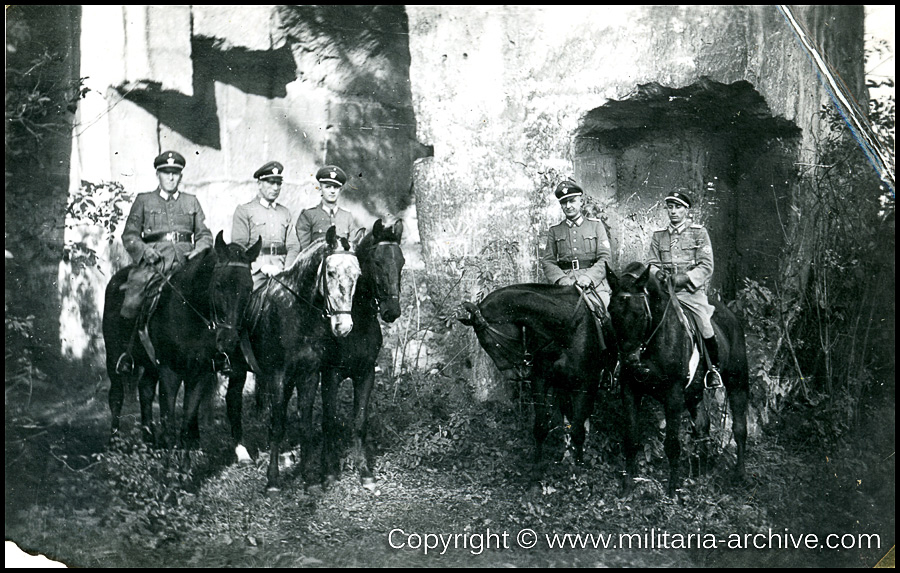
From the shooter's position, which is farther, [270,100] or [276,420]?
[270,100]

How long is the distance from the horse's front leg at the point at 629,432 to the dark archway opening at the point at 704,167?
0.88m

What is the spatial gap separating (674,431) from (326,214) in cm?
272

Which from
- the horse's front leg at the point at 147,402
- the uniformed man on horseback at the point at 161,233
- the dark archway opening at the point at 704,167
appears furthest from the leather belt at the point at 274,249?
the dark archway opening at the point at 704,167

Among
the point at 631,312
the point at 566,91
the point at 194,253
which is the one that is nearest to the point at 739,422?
the point at 631,312

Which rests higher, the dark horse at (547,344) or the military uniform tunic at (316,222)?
the military uniform tunic at (316,222)

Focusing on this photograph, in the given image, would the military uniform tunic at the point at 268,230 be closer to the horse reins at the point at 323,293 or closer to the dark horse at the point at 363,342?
the horse reins at the point at 323,293

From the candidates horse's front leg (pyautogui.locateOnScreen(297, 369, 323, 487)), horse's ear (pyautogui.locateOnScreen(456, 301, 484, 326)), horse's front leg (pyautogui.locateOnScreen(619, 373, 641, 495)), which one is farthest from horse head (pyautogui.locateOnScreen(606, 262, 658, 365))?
horse's front leg (pyautogui.locateOnScreen(297, 369, 323, 487))

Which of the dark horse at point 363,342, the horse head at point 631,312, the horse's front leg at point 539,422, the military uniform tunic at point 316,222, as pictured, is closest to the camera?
the horse head at point 631,312

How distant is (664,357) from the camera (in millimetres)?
4453

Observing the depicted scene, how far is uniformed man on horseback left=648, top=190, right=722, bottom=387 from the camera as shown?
183 inches

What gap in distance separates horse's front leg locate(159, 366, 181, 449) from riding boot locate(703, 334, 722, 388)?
11.7 ft

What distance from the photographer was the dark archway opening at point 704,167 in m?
4.80

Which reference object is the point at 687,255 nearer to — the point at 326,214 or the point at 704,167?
the point at 704,167

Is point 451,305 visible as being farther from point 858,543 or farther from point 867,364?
point 858,543
